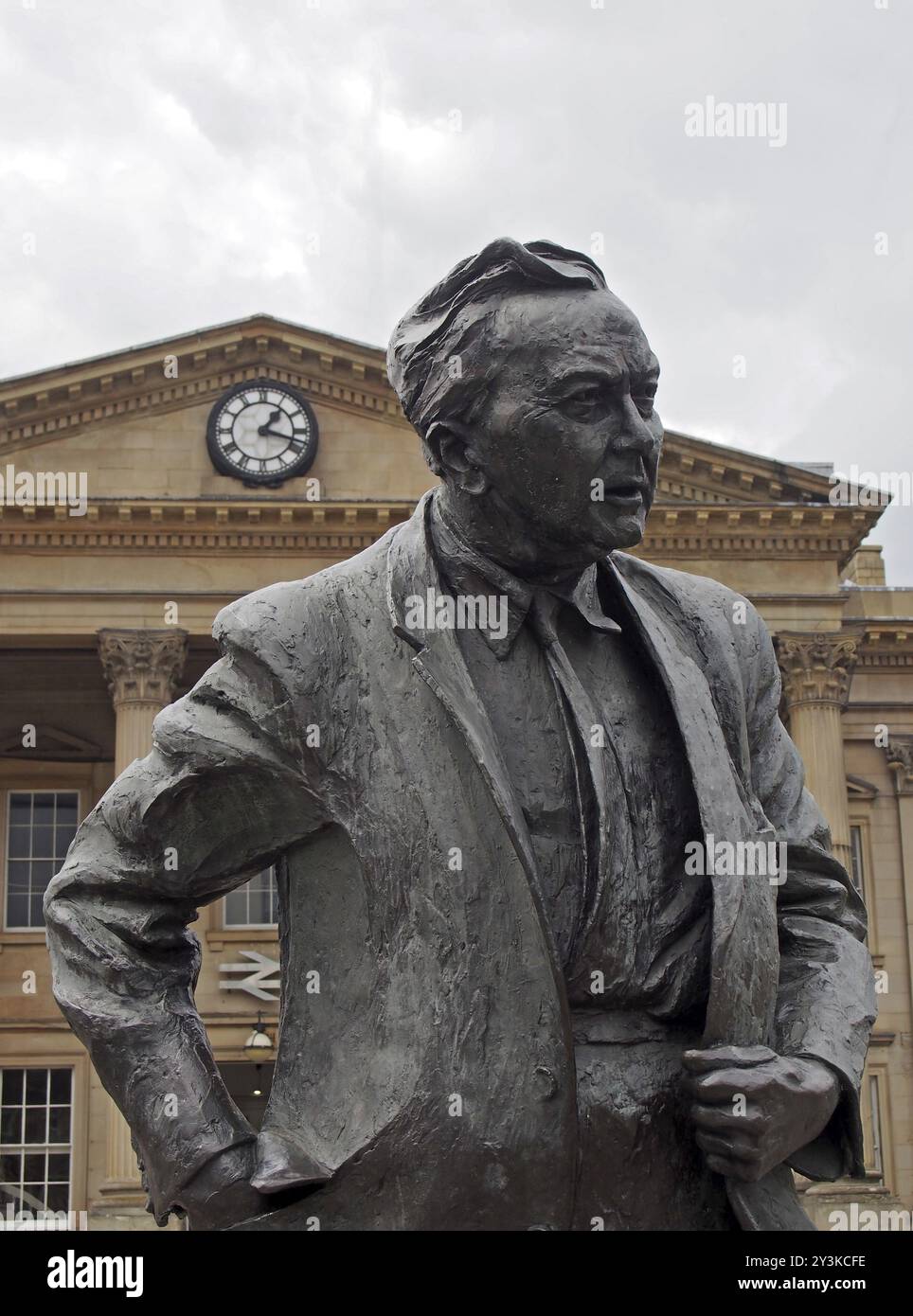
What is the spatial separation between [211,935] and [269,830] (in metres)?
31.4

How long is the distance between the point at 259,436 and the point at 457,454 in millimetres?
31642

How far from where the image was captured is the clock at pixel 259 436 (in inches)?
1321

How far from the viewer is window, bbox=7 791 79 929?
3419 centimetres

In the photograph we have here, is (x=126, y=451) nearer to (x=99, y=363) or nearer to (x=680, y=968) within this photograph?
(x=99, y=363)

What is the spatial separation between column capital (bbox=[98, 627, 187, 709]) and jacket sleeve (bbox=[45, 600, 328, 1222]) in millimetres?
29429

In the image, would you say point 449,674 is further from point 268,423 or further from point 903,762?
point 903,762

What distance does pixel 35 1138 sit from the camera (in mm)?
33062

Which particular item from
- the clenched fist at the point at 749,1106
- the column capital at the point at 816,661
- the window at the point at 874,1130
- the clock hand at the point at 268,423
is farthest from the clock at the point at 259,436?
the clenched fist at the point at 749,1106

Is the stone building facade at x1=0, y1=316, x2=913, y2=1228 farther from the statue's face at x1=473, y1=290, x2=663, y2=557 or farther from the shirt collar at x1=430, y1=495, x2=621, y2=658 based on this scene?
the statue's face at x1=473, y1=290, x2=663, y2=557

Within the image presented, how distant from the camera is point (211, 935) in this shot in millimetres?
33312

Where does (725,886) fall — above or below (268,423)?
below

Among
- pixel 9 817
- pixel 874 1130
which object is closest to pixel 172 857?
pixel 874 1130

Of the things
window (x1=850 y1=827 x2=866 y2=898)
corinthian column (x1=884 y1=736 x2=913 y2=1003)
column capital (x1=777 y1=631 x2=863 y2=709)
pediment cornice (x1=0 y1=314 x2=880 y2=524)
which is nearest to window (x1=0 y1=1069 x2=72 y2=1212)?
pediment cornice (x1=0 y1=314 x2=880 y2=524)
